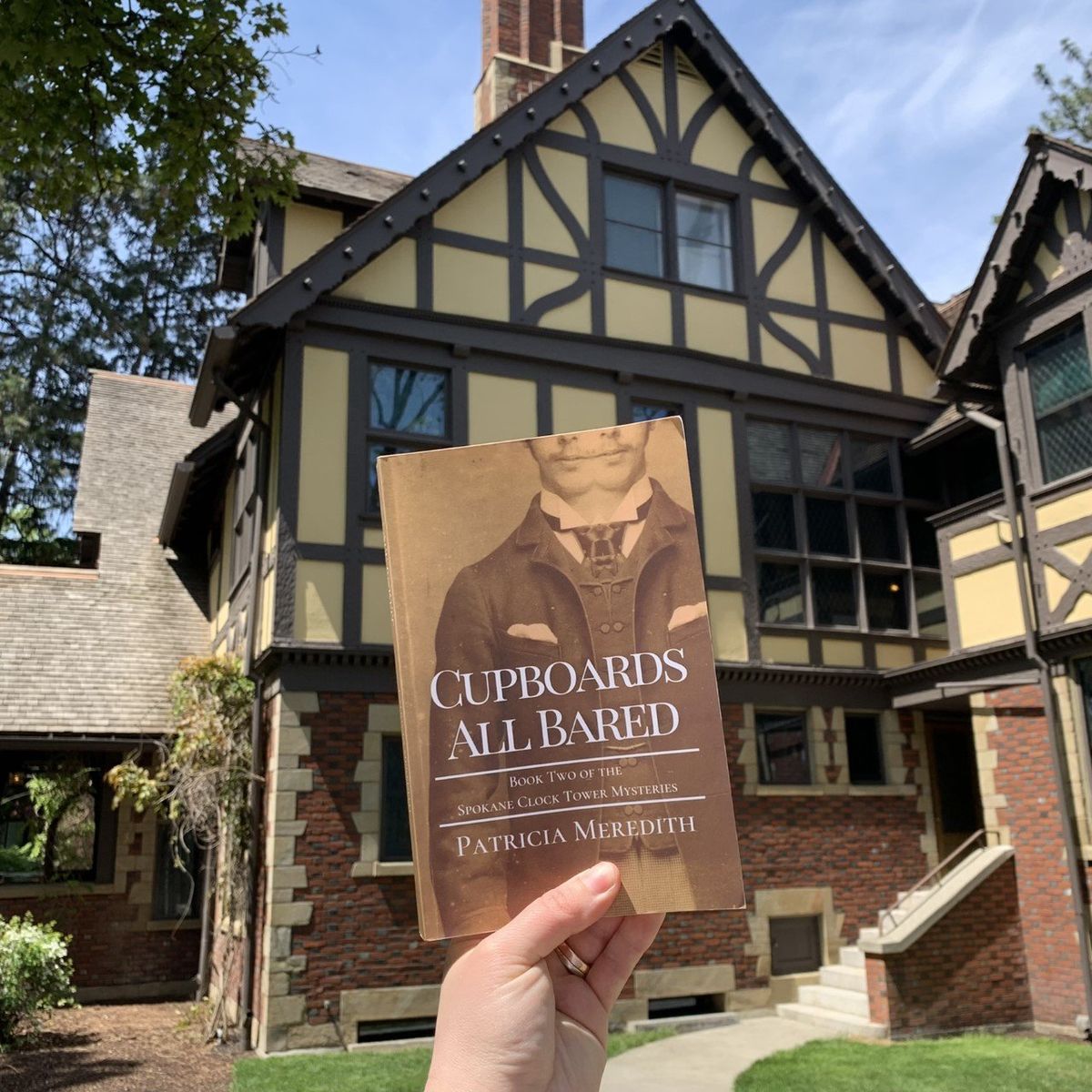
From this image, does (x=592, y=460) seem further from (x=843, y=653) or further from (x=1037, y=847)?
(x=843, y=653)

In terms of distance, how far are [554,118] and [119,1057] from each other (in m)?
11.0

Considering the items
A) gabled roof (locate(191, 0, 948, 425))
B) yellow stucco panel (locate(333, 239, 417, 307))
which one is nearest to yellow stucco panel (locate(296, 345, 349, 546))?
gabled roof (locate(191, 0, 948, 425))

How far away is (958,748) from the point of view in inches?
561

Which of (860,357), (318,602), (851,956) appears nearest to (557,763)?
(318,602)

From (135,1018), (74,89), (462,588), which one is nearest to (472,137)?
(74,89)

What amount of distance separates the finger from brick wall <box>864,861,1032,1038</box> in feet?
31.1

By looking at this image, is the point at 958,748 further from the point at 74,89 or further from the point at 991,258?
the point at 74,89

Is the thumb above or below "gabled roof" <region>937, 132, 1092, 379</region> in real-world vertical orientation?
below

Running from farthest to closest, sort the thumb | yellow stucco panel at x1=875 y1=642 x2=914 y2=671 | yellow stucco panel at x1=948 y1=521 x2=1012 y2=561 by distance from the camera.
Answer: yellow stucco panel at x1=875 y1=642 x2=914 y2=671, yellow stucco panel at x1=948 y1=521 x2=1012 y2=561, the thumb

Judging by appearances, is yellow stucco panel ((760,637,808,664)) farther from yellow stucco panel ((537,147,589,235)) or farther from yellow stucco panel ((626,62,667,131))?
yellow stucco panel ((626,62,667,131))

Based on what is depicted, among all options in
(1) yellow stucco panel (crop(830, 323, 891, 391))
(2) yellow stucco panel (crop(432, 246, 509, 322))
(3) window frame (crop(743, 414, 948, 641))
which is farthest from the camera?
(1) yellow stucco panel (crop(830, 323, 891, 391))

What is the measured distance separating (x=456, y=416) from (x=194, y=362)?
2149 centimetres

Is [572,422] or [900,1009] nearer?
[900,1009]

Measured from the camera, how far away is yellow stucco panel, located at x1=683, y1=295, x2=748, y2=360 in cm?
1362
